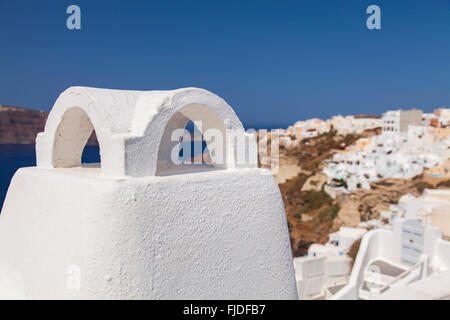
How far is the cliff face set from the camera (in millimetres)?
15177

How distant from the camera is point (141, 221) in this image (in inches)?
87.9

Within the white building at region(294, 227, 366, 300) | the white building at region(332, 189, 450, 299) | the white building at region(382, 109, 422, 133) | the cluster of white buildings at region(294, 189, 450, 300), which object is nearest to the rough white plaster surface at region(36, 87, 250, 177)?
the white building at region(332, 189, 450, 299)

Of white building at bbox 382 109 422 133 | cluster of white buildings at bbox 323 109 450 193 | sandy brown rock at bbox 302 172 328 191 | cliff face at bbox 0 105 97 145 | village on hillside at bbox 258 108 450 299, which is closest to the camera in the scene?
village on hillside at bbox 258 108 450 299

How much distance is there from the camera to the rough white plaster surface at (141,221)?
2.21m

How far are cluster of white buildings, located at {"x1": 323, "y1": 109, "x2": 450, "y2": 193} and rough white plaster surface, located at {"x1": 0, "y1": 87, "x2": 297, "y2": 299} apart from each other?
922 inches

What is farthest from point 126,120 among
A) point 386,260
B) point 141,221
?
point 386,260

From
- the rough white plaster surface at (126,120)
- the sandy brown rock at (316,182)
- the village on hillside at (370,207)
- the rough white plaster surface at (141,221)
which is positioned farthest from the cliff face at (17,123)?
the sandy brown rock at (316,182)

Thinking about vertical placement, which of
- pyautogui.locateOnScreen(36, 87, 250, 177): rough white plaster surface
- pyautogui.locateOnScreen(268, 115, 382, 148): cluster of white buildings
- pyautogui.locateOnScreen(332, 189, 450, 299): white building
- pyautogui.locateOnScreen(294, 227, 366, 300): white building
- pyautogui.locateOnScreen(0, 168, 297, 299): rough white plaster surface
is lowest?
pyautogui.locateOnScreen(294, 227, 366, 300): white building

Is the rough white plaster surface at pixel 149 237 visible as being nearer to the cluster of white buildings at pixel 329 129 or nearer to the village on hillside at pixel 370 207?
the village on hillside at pixel 370 207

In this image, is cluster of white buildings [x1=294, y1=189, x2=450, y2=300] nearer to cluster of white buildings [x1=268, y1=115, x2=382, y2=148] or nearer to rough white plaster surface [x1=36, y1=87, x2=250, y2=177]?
rough white plaster surface [x1=36, y1=87, x2=250, y2=177]

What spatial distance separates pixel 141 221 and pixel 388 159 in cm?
2825

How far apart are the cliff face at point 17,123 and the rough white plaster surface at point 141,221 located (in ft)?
42.3

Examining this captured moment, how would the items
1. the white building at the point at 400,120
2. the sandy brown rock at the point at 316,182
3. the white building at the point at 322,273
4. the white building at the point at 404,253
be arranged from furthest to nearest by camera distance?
1. the white building at the point at 400,120
2. the sandy brown rock at the point at 316,182
3. the white building at the point at 322,273
4. the white building at the point at 404,253
